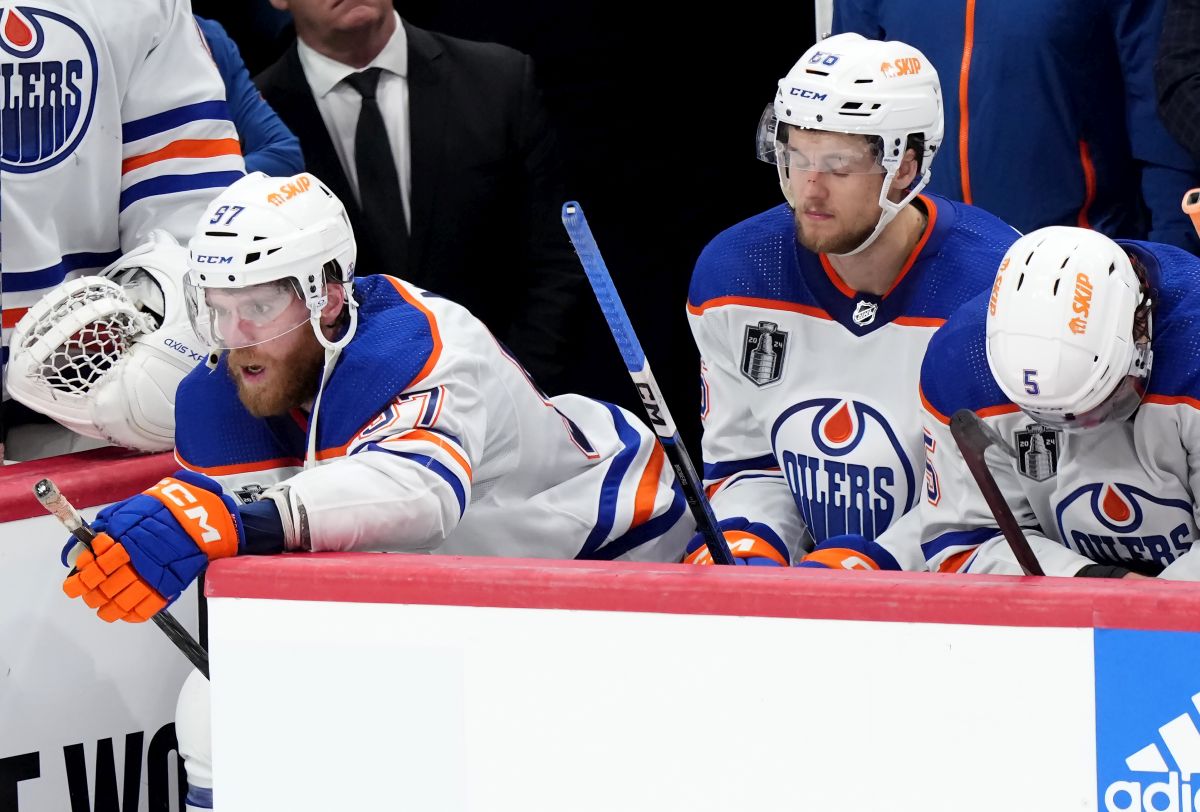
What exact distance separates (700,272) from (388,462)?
0.76 metres

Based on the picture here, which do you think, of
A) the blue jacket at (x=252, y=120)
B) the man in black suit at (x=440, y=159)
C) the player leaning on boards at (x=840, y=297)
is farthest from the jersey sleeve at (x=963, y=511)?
the blue jacket at (x=252, y=120)

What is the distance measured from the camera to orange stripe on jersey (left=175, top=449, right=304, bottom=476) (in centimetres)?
267

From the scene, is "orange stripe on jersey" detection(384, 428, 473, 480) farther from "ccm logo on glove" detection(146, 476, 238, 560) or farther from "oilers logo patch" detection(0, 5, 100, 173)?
"oilers logo patch" detection(0, 5, 100, 173)

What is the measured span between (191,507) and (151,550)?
0.22 ft

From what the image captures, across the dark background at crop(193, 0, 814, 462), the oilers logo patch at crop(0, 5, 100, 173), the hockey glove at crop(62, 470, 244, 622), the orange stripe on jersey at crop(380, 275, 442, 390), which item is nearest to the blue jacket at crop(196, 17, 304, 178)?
the dark background at crop(193, 0, 814, 462)

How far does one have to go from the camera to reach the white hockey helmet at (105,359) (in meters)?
2.80

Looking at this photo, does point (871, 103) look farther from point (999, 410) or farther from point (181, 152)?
point (181, 152)

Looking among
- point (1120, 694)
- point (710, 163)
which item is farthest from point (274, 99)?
point (1120, 694)

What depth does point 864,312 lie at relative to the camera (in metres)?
2.80

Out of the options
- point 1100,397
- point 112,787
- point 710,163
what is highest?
point 1100,397

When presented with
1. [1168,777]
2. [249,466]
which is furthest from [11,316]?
[1168,777]

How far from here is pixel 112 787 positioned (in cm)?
275

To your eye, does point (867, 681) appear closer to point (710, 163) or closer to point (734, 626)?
point (734, 626)

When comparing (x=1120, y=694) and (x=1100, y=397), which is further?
(x=1100, y=397)
